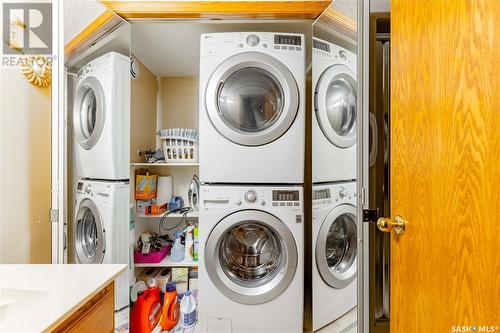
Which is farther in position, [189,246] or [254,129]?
[189,246]

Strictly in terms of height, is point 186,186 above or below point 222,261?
above

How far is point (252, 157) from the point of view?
1602 millimetres

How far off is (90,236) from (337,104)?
1765 millimetres

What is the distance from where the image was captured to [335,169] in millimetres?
1380

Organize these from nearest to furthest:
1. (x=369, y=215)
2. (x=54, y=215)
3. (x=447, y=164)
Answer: (x=447, y=164) → (x=369, y=215) → (x=54, y=215)

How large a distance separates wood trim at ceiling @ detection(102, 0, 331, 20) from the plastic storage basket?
0.81 metres

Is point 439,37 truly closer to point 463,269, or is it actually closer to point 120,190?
point 463,269

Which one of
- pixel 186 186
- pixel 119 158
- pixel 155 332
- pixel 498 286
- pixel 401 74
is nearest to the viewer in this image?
pixel 498 286

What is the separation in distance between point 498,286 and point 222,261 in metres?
1.35

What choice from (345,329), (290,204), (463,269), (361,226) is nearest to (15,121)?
(290,204)

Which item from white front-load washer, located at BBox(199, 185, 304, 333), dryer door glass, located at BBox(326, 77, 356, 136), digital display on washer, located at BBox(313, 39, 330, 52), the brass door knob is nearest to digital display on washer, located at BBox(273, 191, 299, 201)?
white front-load washer, located at BBox(199, 185, 304, 333)

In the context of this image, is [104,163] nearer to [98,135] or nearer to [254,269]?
[98,135]

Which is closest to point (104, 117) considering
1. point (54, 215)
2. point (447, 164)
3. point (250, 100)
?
point (54, 215)

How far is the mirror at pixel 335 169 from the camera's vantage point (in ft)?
4.09
